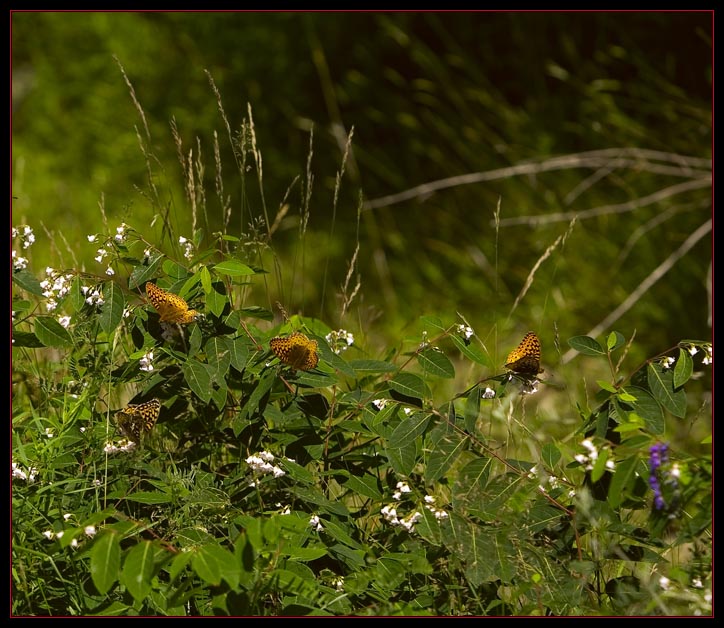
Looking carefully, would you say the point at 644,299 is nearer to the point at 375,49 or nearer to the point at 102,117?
the point at 375,49

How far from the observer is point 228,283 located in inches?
79.4

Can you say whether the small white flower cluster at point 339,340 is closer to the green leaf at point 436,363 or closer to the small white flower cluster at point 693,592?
the green leaf at point 436,363

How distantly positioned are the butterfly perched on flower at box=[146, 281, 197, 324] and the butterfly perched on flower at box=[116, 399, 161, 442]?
19 centimetres

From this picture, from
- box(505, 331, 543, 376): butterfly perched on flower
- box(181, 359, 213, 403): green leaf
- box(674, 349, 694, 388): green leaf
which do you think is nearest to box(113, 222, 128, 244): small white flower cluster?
box(181, 359, 213, 403): green leaf

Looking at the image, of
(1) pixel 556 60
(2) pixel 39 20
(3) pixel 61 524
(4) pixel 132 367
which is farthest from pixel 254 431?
(2) pixel 39 20

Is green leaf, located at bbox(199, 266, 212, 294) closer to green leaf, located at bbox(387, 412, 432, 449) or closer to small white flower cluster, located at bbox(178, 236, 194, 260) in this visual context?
small white flower cluster, located at bbox(178, 236, 194, 260)

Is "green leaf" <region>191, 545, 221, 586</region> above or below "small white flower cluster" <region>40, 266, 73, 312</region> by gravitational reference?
below

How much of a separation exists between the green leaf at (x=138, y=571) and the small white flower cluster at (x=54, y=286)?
0.74 meters

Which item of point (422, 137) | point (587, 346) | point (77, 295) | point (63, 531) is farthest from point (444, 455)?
point (422, 137)

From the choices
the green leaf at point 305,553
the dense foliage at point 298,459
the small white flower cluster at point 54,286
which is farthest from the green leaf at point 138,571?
the small white flower cluster at point 54,286

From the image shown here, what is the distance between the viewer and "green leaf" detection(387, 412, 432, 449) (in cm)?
178

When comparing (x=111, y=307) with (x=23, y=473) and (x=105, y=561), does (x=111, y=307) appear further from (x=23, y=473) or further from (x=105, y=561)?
(x=105, y=561)

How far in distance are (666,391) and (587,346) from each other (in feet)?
0.61

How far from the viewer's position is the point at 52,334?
1.96 m
